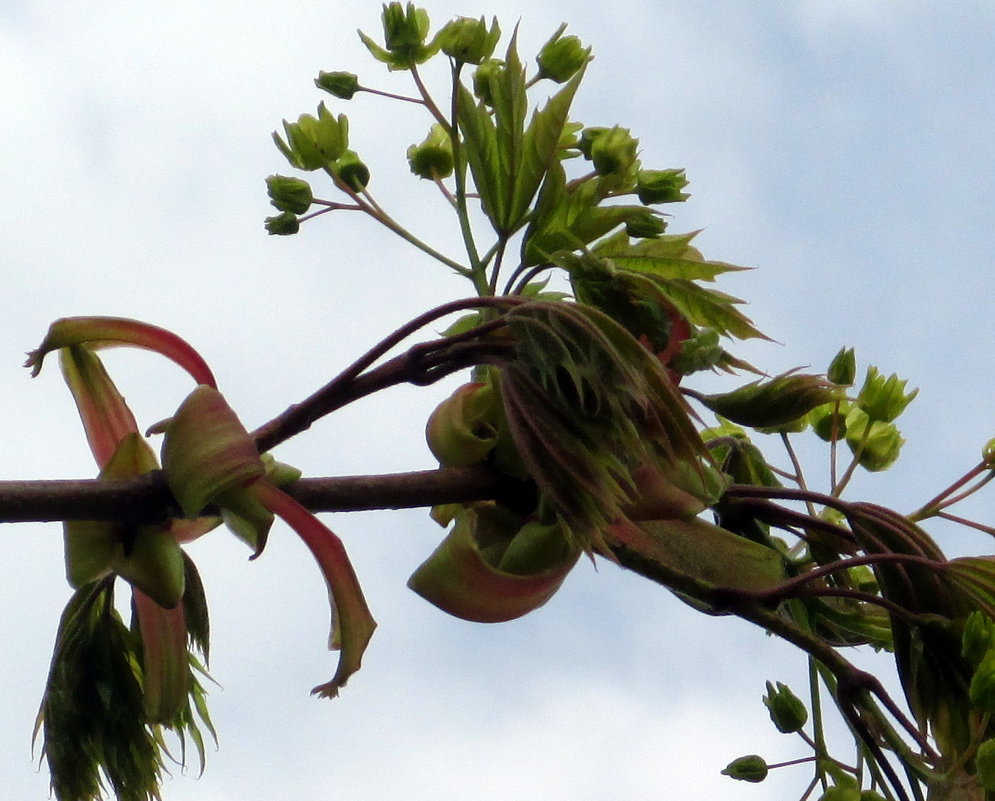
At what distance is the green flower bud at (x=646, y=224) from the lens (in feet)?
2.59

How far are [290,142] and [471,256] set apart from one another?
0.62 ft

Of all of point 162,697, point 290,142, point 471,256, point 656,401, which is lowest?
point 162,697

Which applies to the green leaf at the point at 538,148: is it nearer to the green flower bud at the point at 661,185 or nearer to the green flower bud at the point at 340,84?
the green flower bud at the point at 661,185

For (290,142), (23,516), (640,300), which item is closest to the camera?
(23,516)

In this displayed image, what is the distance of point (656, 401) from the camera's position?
0.55m

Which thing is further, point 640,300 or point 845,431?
point 845,431

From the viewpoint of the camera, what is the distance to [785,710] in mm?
735

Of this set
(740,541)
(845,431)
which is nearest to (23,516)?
(740,541)

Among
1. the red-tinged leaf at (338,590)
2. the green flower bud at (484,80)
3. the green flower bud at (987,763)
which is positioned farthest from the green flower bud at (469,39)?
the green flower bud at (987,763)

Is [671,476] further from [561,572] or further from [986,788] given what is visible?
[986,788]

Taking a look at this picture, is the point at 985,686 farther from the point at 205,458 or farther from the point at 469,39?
the point at 469,39

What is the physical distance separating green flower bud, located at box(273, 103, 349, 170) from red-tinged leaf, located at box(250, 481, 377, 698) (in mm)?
393

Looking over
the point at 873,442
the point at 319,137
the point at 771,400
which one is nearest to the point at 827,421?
the point at 873,442

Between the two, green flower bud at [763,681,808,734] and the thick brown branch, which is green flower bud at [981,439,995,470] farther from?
the thick brown branch
